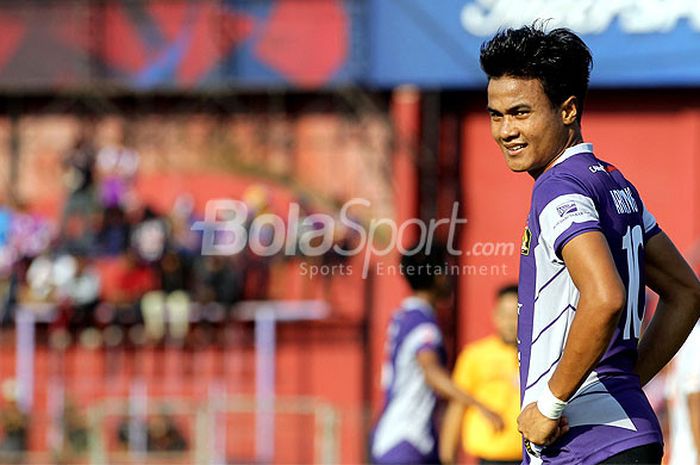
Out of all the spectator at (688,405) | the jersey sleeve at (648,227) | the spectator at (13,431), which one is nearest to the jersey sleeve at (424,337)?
the spectator at (688,405)

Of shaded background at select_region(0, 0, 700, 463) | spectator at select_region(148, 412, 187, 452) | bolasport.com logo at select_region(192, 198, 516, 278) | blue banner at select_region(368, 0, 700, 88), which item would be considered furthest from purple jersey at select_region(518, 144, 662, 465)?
spectator at select_region(148, 412, 187, 452)

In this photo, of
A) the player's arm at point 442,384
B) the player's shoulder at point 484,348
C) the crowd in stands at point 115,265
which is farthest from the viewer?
the crowd in stands at point 115,265

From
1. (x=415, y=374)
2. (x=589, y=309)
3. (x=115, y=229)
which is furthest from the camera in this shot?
→ (x=115, y=229)

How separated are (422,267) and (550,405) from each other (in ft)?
16.6

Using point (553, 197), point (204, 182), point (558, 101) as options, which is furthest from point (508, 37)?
point (204, 182)

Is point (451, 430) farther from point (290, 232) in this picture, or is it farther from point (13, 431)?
point (13, 431)

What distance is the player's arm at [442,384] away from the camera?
8.68 m

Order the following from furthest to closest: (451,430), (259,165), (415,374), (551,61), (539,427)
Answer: (259,165)
(451,430)
(415,374)
(551,61)
(539,427)

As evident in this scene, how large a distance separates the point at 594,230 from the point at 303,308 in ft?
44.8

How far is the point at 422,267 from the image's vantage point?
8.94m

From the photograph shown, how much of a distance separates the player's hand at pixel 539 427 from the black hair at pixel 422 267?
193 inches

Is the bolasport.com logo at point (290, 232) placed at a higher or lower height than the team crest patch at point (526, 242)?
higher

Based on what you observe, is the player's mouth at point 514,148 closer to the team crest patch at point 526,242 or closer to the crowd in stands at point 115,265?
the team crest patch at point 526,242

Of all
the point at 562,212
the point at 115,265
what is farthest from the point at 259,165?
the point at 562,212
